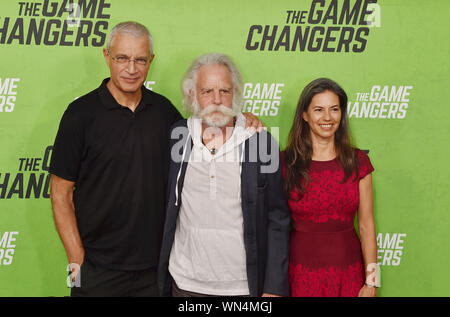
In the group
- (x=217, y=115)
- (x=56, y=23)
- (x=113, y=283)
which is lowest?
(x=113, y=283)

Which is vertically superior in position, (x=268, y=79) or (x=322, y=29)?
(x=322, y=29)

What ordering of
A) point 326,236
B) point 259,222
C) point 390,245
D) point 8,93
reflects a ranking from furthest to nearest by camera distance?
point 390,245, point 8,93, point 326,236, point 259,222

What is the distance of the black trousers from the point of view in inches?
90.7

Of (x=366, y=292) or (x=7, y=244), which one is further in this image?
(x=7, y=244)

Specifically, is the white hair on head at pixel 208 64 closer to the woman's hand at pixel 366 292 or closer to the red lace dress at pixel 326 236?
the red lace dress at pixel 326 236

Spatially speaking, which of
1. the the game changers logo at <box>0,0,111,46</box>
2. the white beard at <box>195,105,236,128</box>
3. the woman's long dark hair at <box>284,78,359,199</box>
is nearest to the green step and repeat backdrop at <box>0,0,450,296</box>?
the the game changers logo at <box>0,0,111,46</box>

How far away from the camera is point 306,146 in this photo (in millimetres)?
2369

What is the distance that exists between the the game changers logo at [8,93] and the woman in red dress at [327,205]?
5.68ft

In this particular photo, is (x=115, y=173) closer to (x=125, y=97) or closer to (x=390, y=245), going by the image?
(x=125, y=97)

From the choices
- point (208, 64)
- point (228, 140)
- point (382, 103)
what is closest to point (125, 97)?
point (208, 64)

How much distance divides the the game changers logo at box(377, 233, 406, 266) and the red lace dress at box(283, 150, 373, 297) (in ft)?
2.16

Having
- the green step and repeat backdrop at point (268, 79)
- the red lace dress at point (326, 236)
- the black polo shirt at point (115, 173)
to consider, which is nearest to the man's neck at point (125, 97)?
the black polo shirt at point (115, 173)

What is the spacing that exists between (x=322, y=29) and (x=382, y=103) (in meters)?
0.61

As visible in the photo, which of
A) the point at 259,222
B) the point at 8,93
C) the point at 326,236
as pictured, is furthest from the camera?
the point at 8,93
